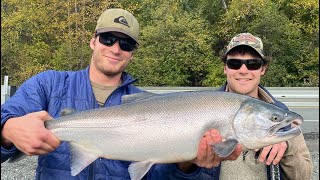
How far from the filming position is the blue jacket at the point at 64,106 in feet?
10.8

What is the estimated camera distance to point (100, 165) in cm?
335

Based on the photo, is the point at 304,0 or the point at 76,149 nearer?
the point at 76,149

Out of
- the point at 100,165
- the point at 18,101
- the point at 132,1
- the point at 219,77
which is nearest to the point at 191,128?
the point at 100,165

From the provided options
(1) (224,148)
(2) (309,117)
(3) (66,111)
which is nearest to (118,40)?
(3) (66,111)

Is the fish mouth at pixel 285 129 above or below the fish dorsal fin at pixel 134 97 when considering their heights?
below

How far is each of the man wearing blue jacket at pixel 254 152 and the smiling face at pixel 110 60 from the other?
3.17 ft

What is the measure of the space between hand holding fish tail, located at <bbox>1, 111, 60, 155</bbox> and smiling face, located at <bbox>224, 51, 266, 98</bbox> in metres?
1.68

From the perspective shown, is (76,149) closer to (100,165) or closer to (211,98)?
(100,165)

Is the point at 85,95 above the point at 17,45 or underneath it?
above

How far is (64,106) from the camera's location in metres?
3.42

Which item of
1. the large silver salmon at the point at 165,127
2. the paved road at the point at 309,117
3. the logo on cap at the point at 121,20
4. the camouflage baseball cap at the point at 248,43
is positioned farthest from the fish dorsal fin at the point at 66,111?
the paved road at the point at 309,117

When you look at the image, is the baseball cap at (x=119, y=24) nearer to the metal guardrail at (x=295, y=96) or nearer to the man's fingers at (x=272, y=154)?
the man's fingers at (x=272, y=154)

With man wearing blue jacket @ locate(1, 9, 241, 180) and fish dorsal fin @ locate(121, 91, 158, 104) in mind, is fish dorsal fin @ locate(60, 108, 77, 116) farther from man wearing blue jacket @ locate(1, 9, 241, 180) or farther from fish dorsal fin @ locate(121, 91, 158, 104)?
fish dorsal fin @ locate(121, 91, 158, 104)

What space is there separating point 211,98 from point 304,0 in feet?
66.2
